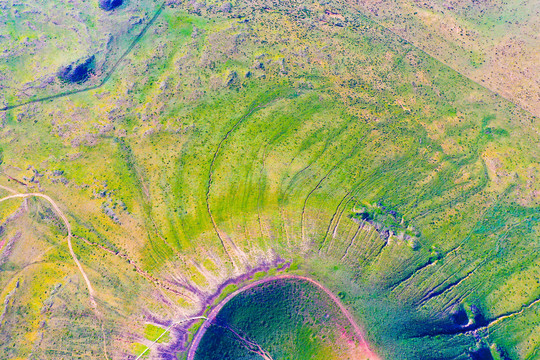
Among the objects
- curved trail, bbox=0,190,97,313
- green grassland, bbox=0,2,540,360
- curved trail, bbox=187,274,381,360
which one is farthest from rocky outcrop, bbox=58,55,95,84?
curved trail, bbox=187,274,381,360

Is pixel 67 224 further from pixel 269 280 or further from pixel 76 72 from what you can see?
pixel 269 280

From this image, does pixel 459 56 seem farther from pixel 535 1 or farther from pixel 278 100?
pixel 278 100

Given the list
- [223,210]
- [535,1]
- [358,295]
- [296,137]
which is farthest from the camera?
[535,1]

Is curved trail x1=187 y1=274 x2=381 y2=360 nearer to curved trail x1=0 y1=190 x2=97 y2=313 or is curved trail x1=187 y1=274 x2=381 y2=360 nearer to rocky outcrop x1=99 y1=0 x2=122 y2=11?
curved trail x1=0 y1=190 x2=97 y2=313

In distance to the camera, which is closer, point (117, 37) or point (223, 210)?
point (223, 210)

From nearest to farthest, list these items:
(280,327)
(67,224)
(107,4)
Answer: (280,327)
(67,224)
(107,4)

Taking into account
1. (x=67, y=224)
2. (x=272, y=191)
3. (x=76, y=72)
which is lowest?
(x=67, y=224)

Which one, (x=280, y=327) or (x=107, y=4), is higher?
(x=107, y=4)

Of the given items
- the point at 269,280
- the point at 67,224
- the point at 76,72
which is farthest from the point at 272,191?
the point at 76,72

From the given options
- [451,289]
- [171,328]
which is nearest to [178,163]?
[171,328]
